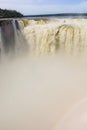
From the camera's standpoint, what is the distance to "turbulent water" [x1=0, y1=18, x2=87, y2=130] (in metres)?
11.8

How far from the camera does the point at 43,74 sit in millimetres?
18141

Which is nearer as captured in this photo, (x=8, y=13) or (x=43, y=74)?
(x=43, y=74)

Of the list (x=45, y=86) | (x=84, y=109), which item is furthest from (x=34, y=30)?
(x=84, y=109)

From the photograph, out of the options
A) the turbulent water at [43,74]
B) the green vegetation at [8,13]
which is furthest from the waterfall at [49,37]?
the green vegetation at [8,13]

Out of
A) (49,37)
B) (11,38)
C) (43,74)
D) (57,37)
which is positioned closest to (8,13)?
(49,37)

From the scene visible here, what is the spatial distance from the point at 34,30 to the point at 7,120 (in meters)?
9.90

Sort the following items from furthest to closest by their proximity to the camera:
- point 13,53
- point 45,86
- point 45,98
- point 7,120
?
point 13,53, point 45,86, point 45,98, point 7,120

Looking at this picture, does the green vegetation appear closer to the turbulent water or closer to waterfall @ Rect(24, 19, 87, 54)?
the turbulent water

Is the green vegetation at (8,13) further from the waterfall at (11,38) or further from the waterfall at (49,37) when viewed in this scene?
the waterfall at (11,38)

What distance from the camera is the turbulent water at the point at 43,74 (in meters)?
11.8

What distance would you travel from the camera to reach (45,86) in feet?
51.7

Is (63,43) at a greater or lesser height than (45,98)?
greater

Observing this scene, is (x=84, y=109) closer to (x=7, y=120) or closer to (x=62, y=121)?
(x=62, y=121)

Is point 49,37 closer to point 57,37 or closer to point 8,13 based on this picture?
point 57,37
